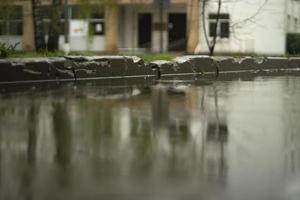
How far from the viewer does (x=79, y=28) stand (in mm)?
44688

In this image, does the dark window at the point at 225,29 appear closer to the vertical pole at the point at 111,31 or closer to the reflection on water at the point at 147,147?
the vertical pole at the point at 111,31

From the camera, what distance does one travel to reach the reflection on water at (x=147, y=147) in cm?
571

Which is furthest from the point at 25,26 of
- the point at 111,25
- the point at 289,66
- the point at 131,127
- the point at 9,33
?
the point at 131,127

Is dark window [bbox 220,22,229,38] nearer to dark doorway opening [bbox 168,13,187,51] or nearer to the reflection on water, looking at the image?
dark doorway opening [bbox 168,13,187,51]

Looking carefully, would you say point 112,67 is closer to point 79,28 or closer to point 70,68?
point 70,68

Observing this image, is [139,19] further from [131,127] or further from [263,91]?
[131,127]

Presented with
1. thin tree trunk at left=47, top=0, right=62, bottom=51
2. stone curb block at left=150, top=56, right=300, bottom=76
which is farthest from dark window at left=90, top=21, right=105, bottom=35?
stone curb block at left=150, top=56, right=300, bottom=76

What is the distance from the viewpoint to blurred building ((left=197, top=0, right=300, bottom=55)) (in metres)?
43.3

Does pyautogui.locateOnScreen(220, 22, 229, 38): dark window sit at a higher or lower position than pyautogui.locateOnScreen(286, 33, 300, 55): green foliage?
higher

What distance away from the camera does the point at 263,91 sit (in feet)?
48.2

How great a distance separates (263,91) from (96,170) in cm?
904

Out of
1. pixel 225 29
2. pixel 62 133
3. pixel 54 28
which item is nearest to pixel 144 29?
pixel 225 29

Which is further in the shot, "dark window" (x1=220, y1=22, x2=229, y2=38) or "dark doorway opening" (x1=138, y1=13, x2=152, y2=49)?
"dark doorway opening" (x1=138, y1=13, x2=152, y2=49)

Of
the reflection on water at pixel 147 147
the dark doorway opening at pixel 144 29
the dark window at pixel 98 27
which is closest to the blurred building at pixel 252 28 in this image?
the dark doorway opening at pixel 144 29
